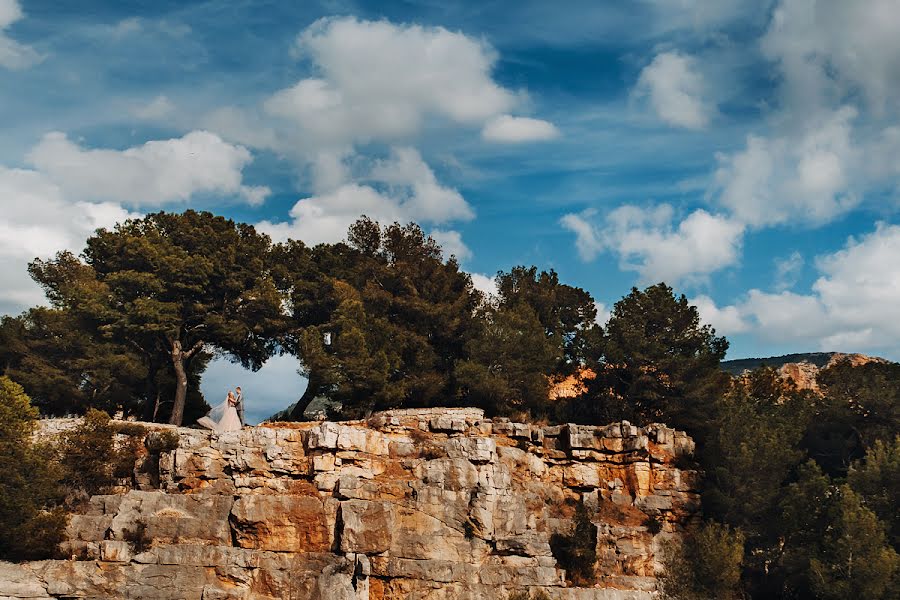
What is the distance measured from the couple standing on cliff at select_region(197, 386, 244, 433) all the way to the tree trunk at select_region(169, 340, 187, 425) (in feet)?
12.9

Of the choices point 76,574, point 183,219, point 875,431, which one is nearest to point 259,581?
point 76,574

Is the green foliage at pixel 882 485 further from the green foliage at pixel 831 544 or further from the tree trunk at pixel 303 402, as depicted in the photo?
the tree trunk at pixel 303 402

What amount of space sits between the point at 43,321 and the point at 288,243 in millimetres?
17219

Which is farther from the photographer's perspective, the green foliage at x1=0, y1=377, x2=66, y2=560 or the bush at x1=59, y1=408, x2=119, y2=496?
the bush at x1=59, y1=408, x2=119, y2=496

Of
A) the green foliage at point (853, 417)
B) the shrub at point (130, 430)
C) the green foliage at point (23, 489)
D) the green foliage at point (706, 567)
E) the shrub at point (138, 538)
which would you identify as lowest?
the green foliage at point (706, 567)

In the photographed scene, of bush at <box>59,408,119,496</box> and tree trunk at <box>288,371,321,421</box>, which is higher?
tree trunk at <box>288,371,321,421</box>

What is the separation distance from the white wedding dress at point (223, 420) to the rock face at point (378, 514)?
1.64 meters

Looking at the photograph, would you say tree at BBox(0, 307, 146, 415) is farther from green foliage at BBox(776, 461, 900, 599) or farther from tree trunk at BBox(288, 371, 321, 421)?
green foliage at BBox(776, 461, 900, 599)

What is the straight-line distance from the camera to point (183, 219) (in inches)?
2206

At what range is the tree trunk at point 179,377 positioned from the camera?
49200 millimetres

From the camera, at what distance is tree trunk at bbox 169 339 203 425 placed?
4920 cm

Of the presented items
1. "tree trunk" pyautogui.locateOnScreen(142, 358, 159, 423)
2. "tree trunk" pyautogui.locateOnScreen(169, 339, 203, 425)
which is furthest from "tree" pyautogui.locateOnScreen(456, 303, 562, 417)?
"tree trunk" pyautogui.locateOnScreen(142, 358, 159, 423)

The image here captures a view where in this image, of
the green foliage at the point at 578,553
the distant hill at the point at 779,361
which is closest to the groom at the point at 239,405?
the green foliage at the point at 578,553

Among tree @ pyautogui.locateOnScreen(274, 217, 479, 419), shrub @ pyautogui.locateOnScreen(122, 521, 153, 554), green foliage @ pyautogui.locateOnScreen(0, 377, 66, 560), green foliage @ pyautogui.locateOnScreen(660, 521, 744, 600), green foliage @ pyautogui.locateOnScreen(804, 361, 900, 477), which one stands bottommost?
green foliage @ pyautogui.locateOnScreen(660, 521, 744, 600)
